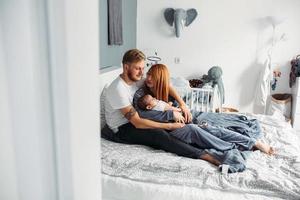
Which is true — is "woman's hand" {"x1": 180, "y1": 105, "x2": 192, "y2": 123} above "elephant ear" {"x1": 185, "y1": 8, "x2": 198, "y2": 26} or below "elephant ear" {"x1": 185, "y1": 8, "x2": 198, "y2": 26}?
below

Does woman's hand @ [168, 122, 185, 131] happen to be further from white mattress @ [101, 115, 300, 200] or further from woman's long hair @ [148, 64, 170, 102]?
woman's long hair @ [148, 64, 170, 102]

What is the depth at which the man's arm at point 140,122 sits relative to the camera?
186 centimetres

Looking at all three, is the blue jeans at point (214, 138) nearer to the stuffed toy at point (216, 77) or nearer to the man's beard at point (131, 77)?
the man's beard at point (131, 77)

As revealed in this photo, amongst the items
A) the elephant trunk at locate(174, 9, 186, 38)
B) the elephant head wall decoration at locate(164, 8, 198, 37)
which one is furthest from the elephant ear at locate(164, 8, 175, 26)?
the elephant trunk at locate(174, 9, 186, 38)

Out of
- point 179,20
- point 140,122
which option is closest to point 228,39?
point 179,20

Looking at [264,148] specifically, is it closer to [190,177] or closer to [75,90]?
[190,177]

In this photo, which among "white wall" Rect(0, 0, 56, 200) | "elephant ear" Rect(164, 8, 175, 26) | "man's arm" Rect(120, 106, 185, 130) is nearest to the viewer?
"white wall" Rect(0, 0, 56, 200)

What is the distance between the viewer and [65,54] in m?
0.39

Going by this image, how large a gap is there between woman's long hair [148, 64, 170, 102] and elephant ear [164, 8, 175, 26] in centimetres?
205

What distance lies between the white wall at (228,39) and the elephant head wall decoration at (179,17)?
71 mm

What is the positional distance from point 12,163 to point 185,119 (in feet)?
5.78

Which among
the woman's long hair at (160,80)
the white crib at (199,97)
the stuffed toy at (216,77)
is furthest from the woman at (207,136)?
the stuffed toy at (216,77)

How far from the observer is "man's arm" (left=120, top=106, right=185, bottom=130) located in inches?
73.1

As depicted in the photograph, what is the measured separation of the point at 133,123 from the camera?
1.88 metres
